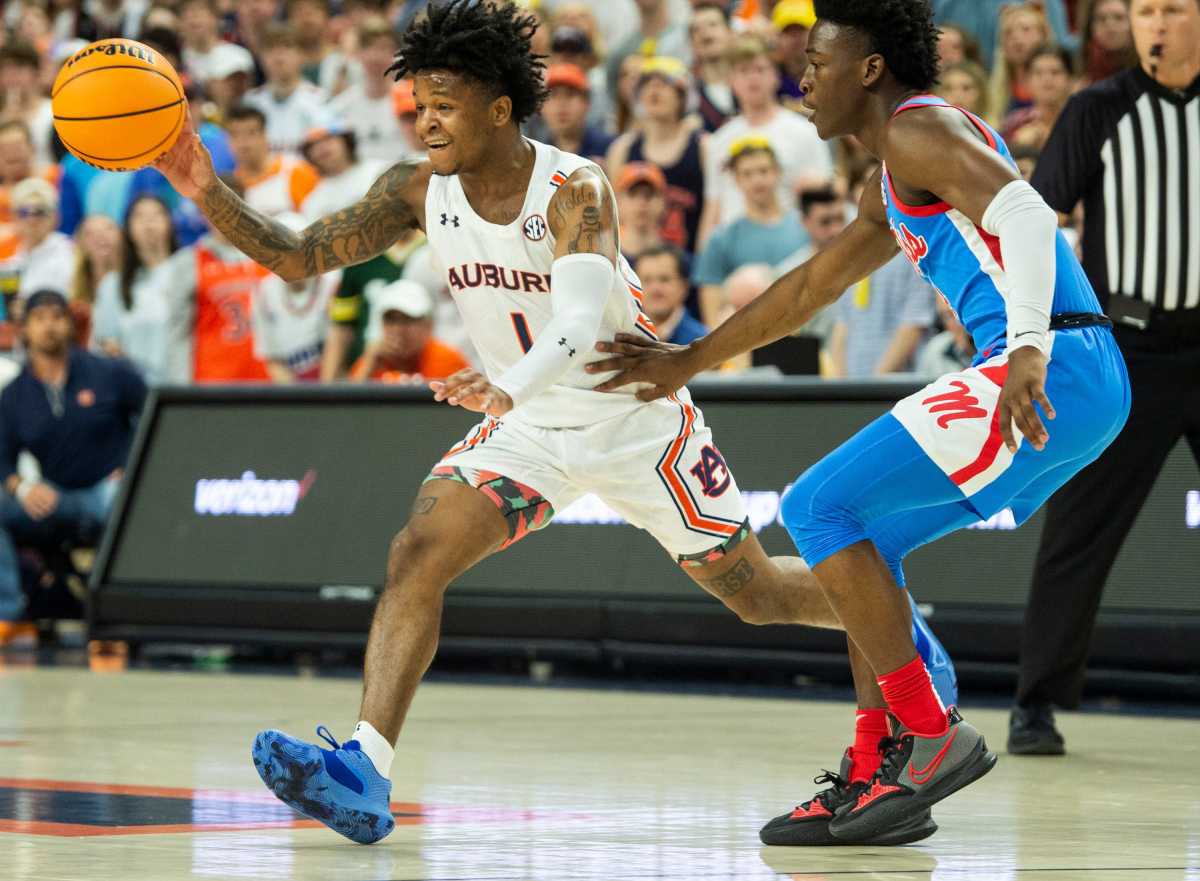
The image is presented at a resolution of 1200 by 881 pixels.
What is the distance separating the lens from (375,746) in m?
5.01

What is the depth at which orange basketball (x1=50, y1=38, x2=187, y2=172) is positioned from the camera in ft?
18.7

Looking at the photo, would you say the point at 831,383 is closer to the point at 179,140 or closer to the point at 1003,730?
the point at 1003,730

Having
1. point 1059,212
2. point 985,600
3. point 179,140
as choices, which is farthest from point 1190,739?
point 179,140

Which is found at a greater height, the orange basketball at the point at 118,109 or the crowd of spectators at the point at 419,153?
the orange basketball at the point at 118,109

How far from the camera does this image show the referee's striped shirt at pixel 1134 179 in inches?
284

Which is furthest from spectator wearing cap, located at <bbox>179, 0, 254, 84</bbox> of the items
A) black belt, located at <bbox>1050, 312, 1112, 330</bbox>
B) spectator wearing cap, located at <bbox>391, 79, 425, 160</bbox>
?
black belt, located at <bbox>1050, 312, 1112, 330</bbox>

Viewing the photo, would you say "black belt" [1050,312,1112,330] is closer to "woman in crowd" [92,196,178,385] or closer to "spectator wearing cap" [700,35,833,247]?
"spectator wearing cap" [700,35,833,247]

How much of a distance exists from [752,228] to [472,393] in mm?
7018

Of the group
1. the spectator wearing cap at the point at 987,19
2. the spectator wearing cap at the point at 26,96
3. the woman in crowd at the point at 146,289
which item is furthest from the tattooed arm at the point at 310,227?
the spectator wearing cap at the point at 26,96

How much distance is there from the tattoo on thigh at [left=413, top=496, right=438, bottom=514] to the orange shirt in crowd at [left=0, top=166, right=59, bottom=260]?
1006 centimetres

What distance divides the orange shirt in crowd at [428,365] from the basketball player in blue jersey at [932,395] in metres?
6.27

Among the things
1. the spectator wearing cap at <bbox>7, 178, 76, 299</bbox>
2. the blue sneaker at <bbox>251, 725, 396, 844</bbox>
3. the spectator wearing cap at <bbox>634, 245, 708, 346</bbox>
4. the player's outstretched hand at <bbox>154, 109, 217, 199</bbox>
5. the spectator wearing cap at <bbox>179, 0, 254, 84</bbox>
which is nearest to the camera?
the blue sneaker at <bbox>251, 725, 396, 844</bbox>

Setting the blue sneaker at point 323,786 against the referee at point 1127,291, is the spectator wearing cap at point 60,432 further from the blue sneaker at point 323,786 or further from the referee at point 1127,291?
the blue sneaker at point 323,786

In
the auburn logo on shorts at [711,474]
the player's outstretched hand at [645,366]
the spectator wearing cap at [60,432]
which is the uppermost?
the player's outstretched hand at [645,366]
